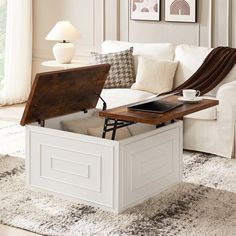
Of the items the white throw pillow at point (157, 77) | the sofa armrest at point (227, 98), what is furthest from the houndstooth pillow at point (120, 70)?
the sofa armrest at point (227, 98)

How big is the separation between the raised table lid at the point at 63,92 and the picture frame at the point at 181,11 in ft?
6.55

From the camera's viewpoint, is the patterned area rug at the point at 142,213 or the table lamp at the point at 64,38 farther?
the table lamp at the point at 64,38

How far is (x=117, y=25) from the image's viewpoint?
689cm

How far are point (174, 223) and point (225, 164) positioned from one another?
1.40m

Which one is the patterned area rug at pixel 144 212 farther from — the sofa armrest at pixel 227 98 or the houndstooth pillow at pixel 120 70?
the houndstooth pillow at pixel 120 70

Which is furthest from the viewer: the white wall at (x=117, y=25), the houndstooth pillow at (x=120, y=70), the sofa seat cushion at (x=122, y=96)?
the white wall at (x=117, y=25)

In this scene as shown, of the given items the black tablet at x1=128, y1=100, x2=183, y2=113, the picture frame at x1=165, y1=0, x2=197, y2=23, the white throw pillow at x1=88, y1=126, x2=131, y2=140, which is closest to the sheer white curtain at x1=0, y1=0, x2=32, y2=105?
the picture frame at x1=165, y1=0, x2=197, y2=23

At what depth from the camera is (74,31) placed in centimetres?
664

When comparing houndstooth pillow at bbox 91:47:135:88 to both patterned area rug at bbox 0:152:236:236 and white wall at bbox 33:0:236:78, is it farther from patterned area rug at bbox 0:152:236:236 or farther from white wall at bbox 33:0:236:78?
patterned area rug at bbox 0:152:236:236

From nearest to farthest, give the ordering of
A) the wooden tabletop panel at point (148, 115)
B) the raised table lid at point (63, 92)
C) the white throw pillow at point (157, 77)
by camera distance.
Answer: the wooden tabletop panel at point (148, 115), the raised table lid at point (63, 92), the white throw pillow at point (157, 77)

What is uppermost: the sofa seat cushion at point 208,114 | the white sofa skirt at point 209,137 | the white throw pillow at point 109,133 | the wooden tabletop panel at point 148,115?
the wooden tabletop panel at point 148,115

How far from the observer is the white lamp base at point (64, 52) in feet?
21.9

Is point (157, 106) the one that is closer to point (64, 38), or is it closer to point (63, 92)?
point (63, 92)

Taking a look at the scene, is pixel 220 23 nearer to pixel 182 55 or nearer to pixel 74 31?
pixel 182 55
